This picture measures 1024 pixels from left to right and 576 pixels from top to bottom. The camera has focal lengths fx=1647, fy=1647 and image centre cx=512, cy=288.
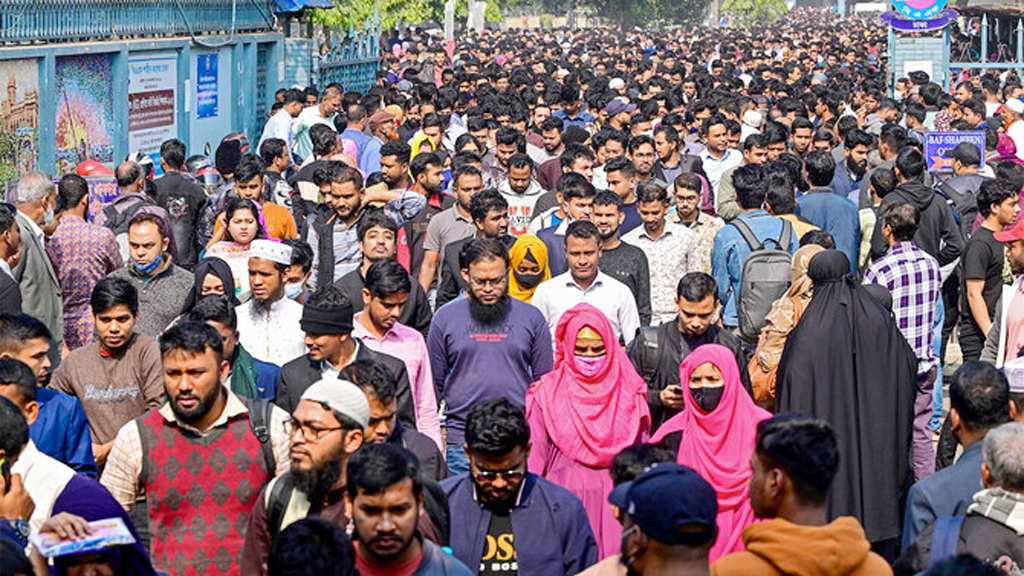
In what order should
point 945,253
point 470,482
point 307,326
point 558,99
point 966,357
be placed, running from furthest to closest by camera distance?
1. point 558,99
2. point 945,253
3. point 966,357
4. point 307,326
5. point 470,482

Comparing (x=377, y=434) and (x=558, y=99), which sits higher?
(x=558, y=99)

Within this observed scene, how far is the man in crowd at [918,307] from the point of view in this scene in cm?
808

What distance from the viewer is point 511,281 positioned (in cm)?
854

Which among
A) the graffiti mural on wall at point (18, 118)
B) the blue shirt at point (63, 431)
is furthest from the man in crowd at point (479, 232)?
the graffiti mural on wall at point (18, 118)

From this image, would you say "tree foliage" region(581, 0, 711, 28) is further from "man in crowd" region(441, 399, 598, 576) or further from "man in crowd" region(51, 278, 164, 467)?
"man in crowd" region(441, 399, 598, 576)

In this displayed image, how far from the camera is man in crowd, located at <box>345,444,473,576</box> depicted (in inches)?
170

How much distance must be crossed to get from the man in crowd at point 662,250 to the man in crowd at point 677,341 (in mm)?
1664

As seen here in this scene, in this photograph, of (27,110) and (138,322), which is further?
(27,110)

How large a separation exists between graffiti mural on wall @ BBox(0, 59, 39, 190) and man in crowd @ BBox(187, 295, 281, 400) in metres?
7.61

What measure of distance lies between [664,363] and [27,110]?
29.1ft

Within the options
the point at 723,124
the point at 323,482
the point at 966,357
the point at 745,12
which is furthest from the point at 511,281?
the point at 745,12

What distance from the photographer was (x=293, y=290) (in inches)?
325

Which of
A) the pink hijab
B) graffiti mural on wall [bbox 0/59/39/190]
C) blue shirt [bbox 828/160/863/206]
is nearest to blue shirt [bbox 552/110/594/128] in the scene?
blue shirt [bbox 828/160/863/206]

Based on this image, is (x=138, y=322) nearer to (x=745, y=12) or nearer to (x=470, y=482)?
(x=470, y=482)
